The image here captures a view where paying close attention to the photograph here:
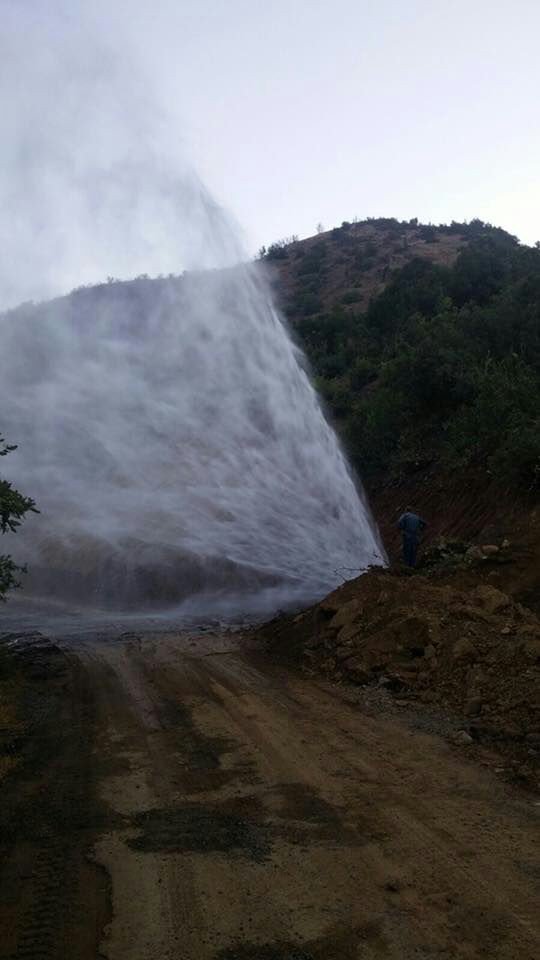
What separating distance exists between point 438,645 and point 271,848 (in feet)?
15.9

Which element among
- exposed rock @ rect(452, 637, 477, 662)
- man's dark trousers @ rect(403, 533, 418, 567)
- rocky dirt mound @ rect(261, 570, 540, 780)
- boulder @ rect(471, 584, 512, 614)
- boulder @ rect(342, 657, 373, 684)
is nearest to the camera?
rocky dirt mound @ rect(261, 570, 540, 780)

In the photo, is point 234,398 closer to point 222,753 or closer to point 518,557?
point 518,557

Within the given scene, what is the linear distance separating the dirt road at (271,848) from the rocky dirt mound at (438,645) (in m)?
0.89

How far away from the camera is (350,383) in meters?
35.0

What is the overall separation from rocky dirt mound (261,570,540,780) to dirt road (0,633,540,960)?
2.92 feet

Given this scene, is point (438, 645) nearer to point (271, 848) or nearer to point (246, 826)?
point (246, 826)

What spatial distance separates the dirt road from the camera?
3.88 meters

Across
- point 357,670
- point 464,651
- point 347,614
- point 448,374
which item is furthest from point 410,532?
point 448,374

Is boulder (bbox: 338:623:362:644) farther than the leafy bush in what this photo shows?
No

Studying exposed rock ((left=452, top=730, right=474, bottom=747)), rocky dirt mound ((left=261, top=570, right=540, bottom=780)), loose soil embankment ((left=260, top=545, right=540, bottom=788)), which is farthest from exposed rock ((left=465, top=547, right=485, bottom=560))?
exposed rock ((left=452, top=730, right=474, bottom=747))

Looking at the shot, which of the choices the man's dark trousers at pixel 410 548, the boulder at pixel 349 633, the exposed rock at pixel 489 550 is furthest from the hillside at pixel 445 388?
the boulder at pixel 349 633

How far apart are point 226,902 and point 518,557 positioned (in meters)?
7.99

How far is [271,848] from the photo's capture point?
4918 millimetres

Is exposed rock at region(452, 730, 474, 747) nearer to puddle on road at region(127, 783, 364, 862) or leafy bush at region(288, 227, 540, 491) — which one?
puddle on road at region(127, 783, 364, 862)
